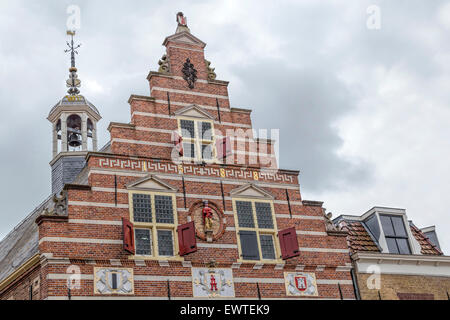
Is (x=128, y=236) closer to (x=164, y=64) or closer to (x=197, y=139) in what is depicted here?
(x=197, y=139)

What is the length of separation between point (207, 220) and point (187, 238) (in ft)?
3.09

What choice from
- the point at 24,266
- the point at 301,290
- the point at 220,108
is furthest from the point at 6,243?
the point at 301,290

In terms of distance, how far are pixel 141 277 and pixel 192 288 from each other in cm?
138

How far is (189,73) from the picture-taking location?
1892cm

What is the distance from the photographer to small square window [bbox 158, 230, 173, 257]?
15617 millimetres

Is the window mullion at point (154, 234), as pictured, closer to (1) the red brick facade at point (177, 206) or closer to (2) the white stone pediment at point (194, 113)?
(1) the red brick facade at point (177, 206)

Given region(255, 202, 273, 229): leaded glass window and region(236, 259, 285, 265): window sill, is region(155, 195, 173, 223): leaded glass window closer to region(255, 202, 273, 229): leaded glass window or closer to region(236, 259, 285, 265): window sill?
region(236, 259, 285, 265): window sill

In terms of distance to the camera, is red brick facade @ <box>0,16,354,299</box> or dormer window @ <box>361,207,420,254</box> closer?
red brick facade @ <box>0,16,354,299</box>

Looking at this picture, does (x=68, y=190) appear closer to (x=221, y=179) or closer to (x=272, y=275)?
(x=221, y=179)

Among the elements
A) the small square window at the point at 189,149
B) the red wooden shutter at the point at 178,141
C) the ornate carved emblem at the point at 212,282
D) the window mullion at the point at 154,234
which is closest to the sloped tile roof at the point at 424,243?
the ornate carved emblem at the point at 212,282

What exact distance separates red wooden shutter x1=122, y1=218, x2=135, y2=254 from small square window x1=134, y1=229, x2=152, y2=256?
41cm

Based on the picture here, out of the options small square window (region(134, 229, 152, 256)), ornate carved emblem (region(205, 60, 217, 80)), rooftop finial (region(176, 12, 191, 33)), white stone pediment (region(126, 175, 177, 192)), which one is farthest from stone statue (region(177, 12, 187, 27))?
small square window (region(134, 229, 152, 256))

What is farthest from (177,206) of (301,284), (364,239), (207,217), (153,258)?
(364,239)

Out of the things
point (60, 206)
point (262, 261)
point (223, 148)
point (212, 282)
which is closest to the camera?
point (60, 206)
